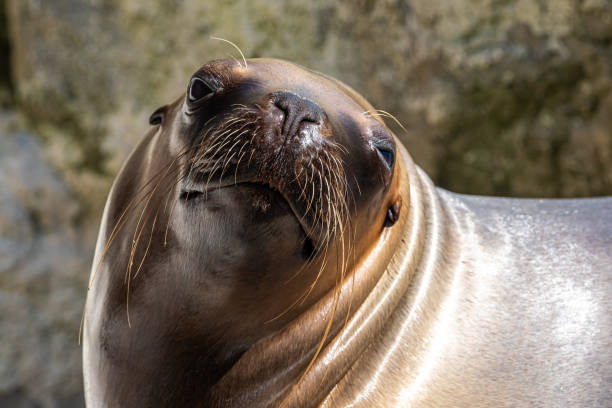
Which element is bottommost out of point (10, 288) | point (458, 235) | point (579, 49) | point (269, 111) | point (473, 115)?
point (10, 288)

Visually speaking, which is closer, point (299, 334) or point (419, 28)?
point (299, 334)

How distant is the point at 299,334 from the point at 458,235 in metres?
0.91

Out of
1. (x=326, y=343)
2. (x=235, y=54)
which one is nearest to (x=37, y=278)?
(x=235, y=54)

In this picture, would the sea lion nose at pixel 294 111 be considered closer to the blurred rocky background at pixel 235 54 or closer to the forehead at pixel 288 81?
the forehead at pixel 288 81

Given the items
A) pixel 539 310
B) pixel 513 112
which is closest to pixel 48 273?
pixel 513 112

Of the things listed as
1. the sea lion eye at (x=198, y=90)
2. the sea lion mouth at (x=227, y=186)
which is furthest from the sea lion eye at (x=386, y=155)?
the sea lion eye at (x=198, y=90)

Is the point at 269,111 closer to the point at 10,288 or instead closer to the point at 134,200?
the point at 134,200

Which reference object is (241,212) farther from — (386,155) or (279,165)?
(386,155)

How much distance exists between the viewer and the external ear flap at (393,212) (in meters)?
2.64

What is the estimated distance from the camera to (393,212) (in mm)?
2645

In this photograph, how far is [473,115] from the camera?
6.41 meters

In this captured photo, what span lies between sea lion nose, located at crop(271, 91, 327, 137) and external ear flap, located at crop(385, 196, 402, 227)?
513 mm

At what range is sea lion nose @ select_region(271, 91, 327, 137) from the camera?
7.11 ft

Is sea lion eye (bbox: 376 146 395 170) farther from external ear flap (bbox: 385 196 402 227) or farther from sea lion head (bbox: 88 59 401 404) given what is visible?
external ear flap (bbox: 385 196 402 227)
